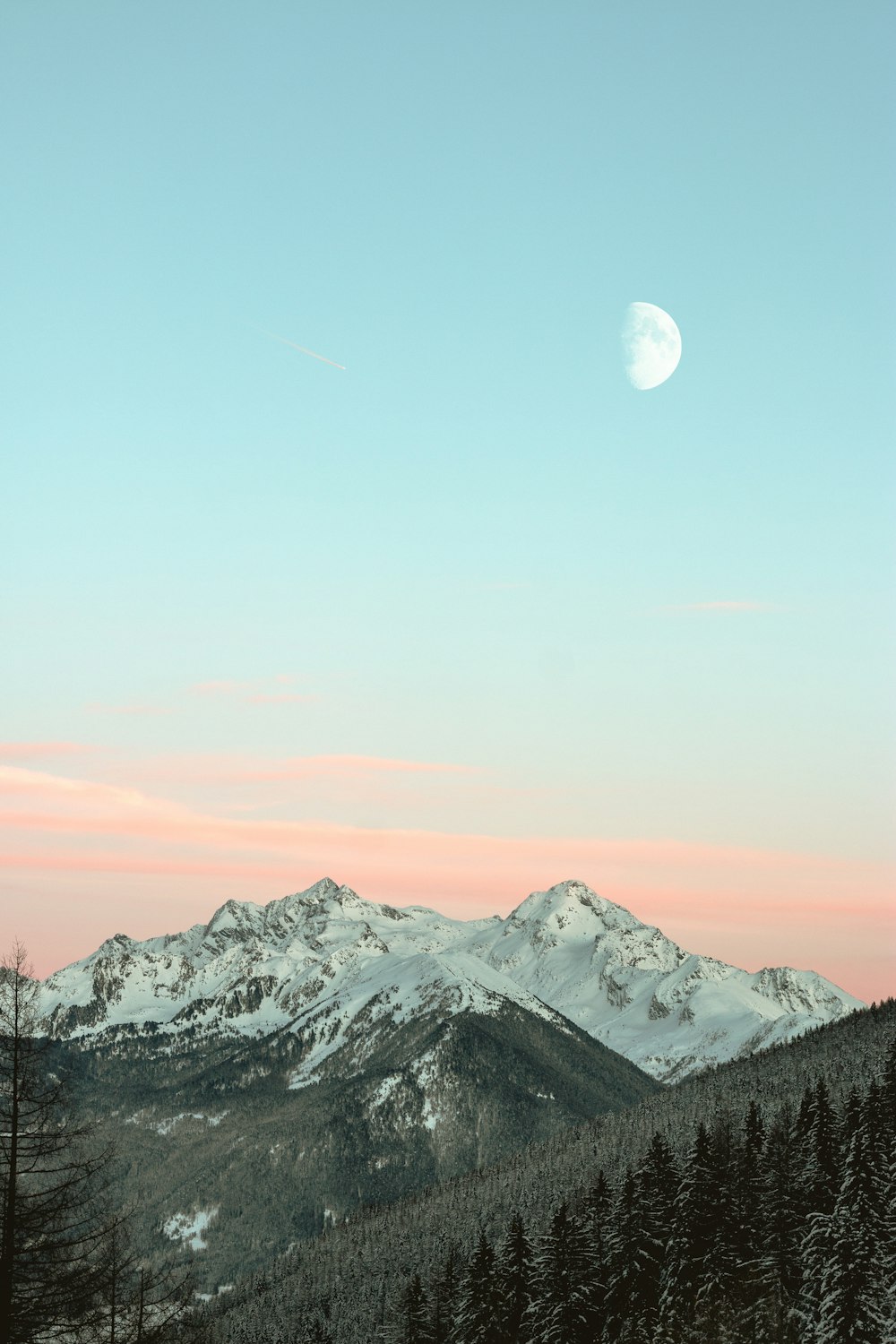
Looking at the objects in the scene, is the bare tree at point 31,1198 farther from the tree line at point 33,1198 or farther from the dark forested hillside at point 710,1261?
the dark forested hillside at point 710,1261

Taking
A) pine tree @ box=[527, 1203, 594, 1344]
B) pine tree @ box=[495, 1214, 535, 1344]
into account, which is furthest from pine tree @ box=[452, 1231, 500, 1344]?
pine tree @ box=[527, 1203, 594, 1344]

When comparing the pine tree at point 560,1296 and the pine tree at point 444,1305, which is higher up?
the pine tree at point 560,1296

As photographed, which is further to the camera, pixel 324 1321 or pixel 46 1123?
pixel 324 1321

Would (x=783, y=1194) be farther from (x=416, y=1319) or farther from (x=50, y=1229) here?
(x=50, y=1229)

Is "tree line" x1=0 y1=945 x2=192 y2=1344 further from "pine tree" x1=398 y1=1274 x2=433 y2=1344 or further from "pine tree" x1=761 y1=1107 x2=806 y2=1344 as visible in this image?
"pine tree" x1=398 y1=1274 x2=433 y2=1344

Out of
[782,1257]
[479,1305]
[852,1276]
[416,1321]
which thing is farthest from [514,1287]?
[852,1276]

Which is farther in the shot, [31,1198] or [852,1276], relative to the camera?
[852,1276]

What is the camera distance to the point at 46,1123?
24.4 metres

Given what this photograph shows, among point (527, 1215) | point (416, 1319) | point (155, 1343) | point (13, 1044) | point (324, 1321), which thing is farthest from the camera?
point (324, 1321)

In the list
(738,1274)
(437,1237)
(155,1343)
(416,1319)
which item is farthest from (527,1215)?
Result: (155,1343)

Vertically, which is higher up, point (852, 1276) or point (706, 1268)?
point (852, 1276)

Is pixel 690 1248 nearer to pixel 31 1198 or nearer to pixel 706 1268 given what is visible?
pixel 706 1268

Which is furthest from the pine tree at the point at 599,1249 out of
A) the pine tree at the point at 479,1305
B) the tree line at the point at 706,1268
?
the pine tree at the point at 479,1305

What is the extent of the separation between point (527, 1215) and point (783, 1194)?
93217mm
